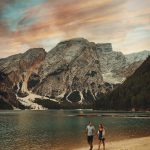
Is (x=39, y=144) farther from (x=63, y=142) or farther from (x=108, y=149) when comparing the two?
(x=108, y=149)

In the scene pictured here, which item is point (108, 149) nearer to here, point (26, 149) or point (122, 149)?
point (122, 149)

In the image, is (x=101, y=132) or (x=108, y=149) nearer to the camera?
(x=101, y=132)

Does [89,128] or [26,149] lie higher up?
[89,128]

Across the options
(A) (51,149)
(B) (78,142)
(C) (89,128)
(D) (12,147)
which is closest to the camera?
(C) (89,128)

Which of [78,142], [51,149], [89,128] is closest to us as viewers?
[89,128]

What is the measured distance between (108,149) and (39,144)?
76.4 ft

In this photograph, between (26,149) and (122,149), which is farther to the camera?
(26,149)

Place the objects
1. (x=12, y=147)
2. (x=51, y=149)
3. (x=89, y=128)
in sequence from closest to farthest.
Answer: (x=89, y=128) < (x=51, y=149) < (x=12, y=147)

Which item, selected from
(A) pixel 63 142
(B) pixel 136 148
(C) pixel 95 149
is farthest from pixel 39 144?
(B) pixel 136 148

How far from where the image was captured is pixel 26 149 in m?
71.9

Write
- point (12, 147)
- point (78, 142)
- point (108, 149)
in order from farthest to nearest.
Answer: point (78, 142) < point (12, 147) < point (108, 149)

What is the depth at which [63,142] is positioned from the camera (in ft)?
272

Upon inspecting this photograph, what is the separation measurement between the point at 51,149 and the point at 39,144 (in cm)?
1041

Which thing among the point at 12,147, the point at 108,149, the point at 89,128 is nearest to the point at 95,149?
the point at 108,149
